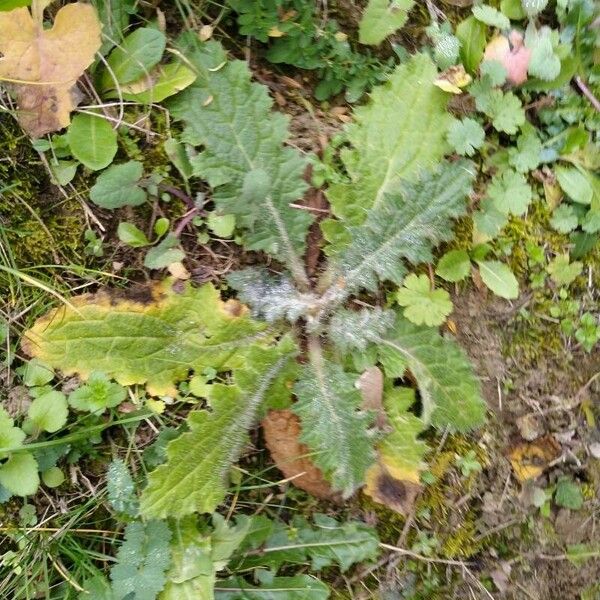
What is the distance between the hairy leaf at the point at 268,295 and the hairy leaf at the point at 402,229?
0.11m

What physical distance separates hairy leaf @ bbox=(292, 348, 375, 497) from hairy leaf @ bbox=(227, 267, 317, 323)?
20 cm

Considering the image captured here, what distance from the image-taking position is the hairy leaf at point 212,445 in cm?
192

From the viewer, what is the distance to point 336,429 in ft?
6.74

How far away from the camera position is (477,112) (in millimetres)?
2273

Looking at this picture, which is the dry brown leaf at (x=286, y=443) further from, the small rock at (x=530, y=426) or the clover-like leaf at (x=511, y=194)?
the clover-like leaf at (x=511, y=194)

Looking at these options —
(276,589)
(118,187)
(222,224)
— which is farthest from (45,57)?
(276,589)

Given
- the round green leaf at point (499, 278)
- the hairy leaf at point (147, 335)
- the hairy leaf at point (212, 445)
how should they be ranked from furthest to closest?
the round green leaf at point (499, 278), the hairy leaf at point (147, 335), the hairy leaf at point (212, 445)

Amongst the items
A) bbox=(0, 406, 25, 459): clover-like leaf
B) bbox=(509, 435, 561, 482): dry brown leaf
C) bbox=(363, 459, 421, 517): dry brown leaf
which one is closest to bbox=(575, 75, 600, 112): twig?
bbox=(509, 435, 561, 482): dry brown leaf

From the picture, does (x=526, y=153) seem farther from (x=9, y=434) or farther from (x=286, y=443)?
(x=9, y=434)

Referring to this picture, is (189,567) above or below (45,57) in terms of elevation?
below

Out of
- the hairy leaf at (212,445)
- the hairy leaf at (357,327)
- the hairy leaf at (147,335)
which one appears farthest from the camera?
the hairy leaf at (357,327)

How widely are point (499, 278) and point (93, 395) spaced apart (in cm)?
121

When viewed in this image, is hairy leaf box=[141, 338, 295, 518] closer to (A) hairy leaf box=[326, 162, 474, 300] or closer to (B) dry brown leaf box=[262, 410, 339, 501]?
(B) dry brown leaf box=[262, 410, 339, 501]

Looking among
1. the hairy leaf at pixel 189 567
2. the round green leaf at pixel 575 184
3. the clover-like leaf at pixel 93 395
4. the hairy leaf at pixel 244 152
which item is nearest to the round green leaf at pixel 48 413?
the clover-like leaf at pixel 93 395
